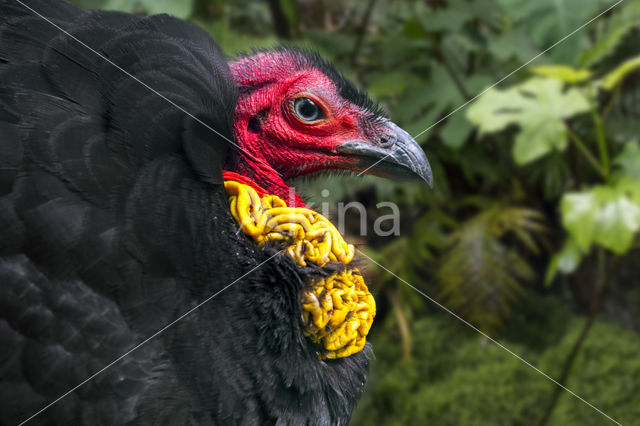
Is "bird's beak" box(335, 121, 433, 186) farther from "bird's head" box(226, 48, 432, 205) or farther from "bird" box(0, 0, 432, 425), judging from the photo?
"bird" box(0, 0, 432, 425)

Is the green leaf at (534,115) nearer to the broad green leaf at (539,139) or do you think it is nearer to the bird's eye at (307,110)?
the broad green leaf at (539,139)

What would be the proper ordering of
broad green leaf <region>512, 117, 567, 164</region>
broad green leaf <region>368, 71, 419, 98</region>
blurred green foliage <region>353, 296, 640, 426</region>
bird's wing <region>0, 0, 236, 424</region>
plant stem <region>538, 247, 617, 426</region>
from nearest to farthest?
bird's wing <region>0, 0, 236, 424</region>
broad green leaf <region>512, 117, 567, 164</region>
plant stem <region>538, 247, 617, 426</region>
blurred green foliage <region>353, 296, 640, 426</region>
broad green leaf <region>368, 71, 419, 98</region>

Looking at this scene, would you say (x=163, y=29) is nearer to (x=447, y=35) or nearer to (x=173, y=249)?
(x=173, y=249)

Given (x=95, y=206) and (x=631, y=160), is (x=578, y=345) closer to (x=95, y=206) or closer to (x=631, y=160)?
(x=631, y=160)

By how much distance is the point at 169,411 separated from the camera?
1.12 m

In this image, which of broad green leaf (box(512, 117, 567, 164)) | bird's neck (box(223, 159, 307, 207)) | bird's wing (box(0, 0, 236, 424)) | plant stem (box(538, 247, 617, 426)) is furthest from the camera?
plant stem (box(538, 247, 617, 426))

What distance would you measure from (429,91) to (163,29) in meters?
2.18

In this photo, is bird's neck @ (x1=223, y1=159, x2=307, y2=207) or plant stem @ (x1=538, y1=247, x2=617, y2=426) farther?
plant stem @ (x1=538, y1=247, x2=617, y2=426)

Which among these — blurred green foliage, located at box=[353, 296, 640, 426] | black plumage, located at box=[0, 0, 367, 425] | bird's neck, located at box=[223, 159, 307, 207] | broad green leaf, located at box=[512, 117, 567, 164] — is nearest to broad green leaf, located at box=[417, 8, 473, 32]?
broad green leaf, located at box=[512, 117, 567, 164]

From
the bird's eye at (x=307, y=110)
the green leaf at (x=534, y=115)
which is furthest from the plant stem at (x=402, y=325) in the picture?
the bird's eye at (x=307, y=110)

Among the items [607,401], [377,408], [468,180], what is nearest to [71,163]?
[377,408]

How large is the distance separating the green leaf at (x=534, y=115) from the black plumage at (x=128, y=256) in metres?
1.50

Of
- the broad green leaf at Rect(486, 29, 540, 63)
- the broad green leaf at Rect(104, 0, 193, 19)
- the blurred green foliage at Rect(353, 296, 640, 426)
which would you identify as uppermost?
the broad green leaf at Rect(104, 0, 193, 19)

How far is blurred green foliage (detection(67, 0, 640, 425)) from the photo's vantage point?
8.89 feet
